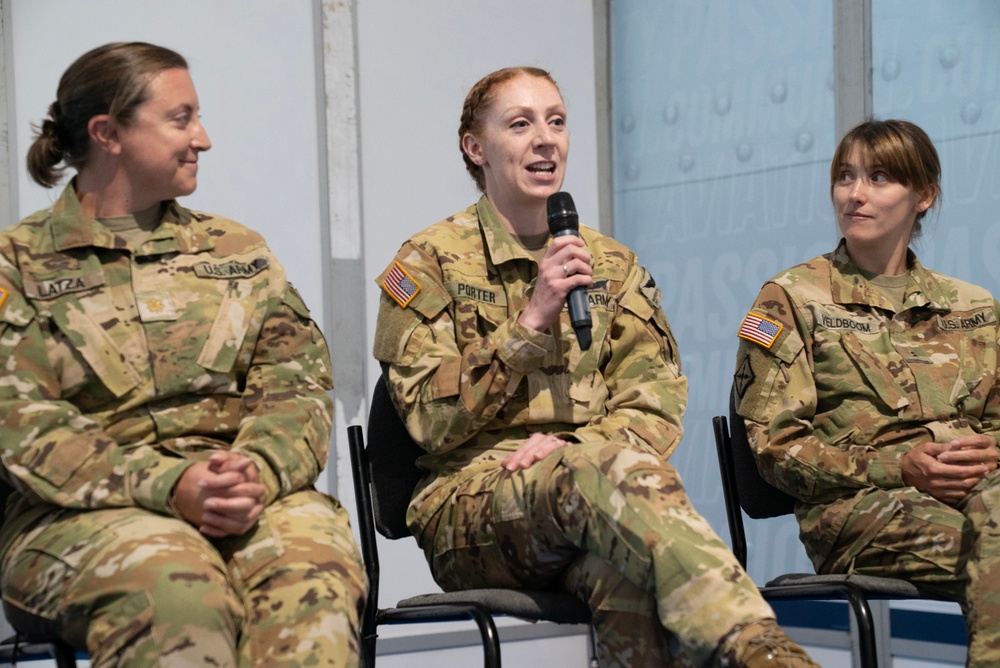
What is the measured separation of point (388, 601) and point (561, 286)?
214cm

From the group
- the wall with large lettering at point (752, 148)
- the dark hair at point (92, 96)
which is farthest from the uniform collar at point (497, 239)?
the wall with large lettering at point (752, 148)

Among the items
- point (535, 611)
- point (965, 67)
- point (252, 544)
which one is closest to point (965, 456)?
point (535, 611)

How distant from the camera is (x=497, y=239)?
2.43m

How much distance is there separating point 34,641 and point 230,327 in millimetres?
594

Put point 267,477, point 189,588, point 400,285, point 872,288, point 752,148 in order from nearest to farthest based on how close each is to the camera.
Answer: point 189,588
point 267,477
point 400,285
point 872,288
point 752,148

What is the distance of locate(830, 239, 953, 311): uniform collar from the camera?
8.66ft

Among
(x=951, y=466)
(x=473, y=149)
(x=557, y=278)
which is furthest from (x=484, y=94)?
(x=951, y=466)

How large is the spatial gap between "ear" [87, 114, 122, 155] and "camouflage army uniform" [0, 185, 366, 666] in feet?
0.34

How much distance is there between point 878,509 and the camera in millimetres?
2402

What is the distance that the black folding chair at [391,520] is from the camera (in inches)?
80.7

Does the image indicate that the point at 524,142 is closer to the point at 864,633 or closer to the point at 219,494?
the point at 219,494

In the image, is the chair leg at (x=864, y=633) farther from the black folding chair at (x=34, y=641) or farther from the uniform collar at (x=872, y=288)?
the black folding chair at (x=34, y=641)

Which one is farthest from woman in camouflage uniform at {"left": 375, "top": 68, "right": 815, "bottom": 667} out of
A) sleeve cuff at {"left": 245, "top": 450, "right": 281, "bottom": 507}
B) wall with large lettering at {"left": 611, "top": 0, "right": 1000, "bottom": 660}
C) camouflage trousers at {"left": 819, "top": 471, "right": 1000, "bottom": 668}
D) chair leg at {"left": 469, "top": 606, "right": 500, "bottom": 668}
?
wall with large lettering at {"left": 611, "top": 0, "right": 1000, "bottom": 660}

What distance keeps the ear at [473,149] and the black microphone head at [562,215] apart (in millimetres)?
359
